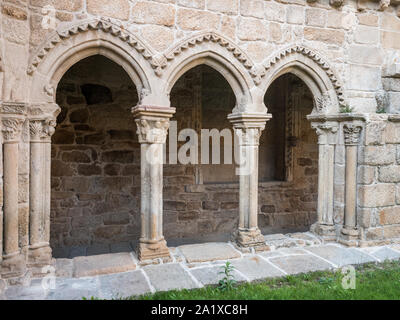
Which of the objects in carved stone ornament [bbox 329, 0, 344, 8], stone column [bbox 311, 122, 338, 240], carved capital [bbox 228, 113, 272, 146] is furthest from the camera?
stone column [bbox 311, 122, 338, 240]

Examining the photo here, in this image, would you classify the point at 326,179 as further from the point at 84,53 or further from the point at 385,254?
the point at 84,53

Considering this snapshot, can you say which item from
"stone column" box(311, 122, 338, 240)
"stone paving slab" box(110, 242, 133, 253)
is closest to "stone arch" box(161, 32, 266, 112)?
"stone column" box(311, 122, 338, 240)

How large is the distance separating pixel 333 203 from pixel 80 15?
11.7ft

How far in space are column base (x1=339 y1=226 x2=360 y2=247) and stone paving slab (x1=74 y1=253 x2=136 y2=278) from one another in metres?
2.53

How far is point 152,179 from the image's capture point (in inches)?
139

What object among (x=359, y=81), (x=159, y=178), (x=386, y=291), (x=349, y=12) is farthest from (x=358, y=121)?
(x=159, y=178)

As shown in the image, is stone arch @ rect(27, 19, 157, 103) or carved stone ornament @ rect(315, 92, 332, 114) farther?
carved stone ornament @ rect(315, 92, 332, 114)

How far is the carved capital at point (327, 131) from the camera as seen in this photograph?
429 cm

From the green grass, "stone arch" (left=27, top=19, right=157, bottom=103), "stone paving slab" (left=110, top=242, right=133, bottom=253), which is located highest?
"stone arch" (left=27, top=19, right=157, bottom=103)

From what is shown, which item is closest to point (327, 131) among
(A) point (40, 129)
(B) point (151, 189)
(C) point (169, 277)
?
(B) point (151, 189)

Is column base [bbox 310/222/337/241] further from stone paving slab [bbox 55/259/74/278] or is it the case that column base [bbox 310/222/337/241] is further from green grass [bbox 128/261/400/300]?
stone paving slab [bbox 55/259/74/278]

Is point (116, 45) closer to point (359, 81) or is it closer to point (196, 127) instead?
point (196, 127)

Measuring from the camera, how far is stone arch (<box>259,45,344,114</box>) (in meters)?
3.91

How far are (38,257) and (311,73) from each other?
3.53 m
